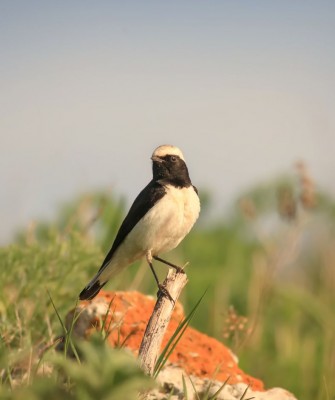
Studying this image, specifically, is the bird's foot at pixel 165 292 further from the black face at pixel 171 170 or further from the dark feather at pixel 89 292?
the black face at pixel 171 170

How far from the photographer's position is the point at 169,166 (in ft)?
21.3

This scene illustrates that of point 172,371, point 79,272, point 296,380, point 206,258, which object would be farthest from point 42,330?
point 206,258

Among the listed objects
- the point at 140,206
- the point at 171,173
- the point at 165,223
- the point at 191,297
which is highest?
the point at 171,173

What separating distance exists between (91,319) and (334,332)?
3.63m

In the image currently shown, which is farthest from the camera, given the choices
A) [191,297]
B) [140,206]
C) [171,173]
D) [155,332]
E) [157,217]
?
[191,297]

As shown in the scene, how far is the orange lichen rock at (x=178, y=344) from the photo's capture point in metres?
5.67

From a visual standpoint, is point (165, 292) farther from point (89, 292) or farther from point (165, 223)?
point (89, 292)

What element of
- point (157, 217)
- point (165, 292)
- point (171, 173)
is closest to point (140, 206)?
point (157, 217)

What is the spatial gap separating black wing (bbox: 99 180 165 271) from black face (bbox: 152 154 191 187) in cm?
10

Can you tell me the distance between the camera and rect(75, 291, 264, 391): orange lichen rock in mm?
5668

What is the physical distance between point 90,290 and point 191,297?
5132mm

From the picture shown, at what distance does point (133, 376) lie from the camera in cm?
277

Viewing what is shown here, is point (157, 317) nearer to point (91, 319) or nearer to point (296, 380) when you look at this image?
point (91, 319)

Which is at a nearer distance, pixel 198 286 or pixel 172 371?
pixel 172 371
